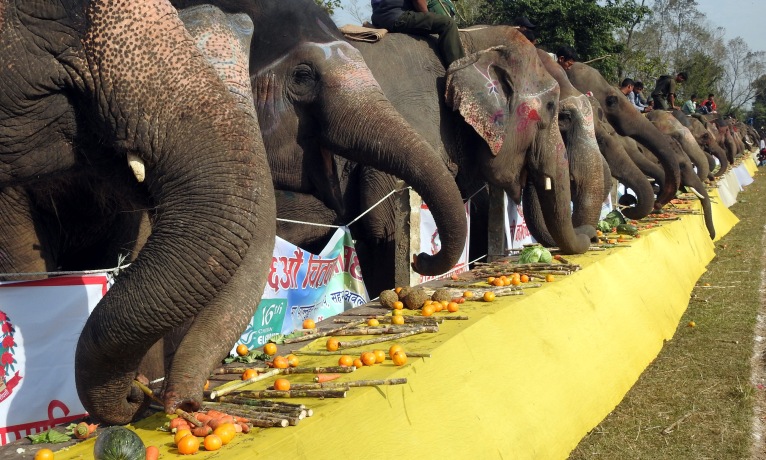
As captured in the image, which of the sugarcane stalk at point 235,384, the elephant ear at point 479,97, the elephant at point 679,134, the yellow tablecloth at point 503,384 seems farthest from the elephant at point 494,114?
Answer: the elephant at point 679,134

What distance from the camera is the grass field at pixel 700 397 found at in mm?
5102

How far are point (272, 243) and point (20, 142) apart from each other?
1107 mm

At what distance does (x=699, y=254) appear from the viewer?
12.4 meters

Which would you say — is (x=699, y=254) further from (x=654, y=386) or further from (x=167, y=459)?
(x=167, y=459)

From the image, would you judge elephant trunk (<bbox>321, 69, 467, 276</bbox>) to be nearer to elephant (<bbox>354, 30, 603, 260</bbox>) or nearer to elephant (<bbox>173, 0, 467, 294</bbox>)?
elephant (<bbox>173, 0, 467, 294</bbox>)

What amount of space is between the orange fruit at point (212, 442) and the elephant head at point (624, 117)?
10.4m

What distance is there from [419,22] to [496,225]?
7.23 feet

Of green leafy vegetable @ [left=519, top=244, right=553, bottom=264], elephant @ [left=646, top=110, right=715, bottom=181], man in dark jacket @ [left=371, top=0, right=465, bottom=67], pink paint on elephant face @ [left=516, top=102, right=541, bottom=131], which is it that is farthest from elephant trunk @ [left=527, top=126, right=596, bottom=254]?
elephant @ [left=646, top=110, right=715, bottom=181]

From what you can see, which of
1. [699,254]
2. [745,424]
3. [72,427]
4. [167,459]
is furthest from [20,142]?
[699,254]

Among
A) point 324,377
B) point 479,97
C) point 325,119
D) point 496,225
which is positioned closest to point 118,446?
point 324,377

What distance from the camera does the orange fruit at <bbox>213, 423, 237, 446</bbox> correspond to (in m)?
2.79

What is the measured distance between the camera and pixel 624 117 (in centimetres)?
1247

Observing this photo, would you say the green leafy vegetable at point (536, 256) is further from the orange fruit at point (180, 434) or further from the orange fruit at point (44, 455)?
the orange fruit at point (44, 455)

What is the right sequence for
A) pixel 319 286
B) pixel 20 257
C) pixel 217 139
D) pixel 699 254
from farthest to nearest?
pixel 699 254, pixel 319 286, pixel 20 257, pixel 217 139
